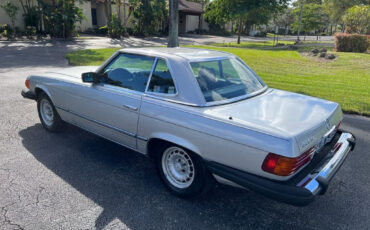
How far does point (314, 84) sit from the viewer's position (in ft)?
29.1

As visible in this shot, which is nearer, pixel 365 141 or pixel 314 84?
pixel 365 141

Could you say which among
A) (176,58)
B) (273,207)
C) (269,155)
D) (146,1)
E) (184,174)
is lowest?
(273,207)

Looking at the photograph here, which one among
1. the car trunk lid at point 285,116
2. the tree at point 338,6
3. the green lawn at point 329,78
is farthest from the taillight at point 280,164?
the tree at point 338,6

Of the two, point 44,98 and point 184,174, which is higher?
point 44,98

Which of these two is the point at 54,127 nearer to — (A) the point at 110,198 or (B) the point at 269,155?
(A) the point at 110,198

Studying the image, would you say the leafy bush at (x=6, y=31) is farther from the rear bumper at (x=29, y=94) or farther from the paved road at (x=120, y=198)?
the paved road at (x=120, y=198)

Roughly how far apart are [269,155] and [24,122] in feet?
15.5

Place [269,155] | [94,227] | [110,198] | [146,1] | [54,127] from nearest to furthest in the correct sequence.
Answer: [269,155] < [94,227] < [110,198] < [54,127] < [146,1]

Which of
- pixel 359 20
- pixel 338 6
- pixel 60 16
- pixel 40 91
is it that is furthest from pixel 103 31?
pixel 338 6

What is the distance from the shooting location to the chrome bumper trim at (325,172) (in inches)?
96.9

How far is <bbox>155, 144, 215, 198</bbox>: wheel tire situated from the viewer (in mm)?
2865

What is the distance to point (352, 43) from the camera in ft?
59.4

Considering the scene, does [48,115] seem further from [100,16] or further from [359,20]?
[100,16]

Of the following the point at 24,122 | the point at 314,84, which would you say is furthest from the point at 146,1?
the point at 24,122
